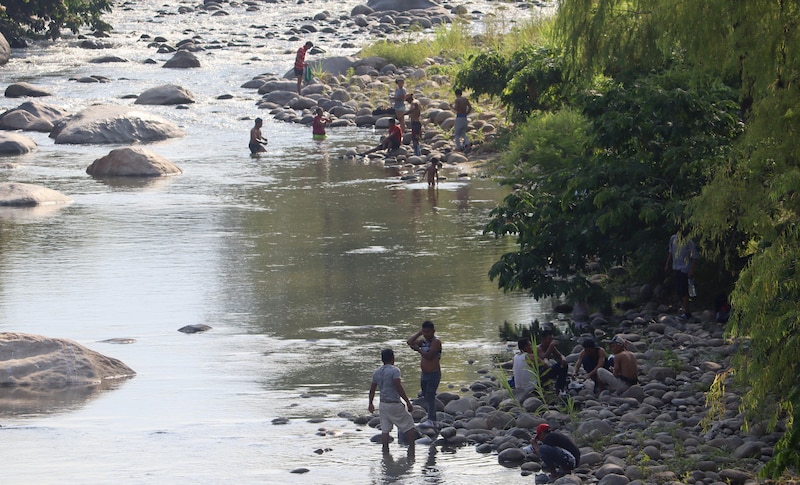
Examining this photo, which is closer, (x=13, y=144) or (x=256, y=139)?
(x=256, y=139)

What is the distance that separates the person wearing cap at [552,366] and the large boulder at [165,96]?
2951 centimetres

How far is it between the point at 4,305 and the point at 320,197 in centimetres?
974

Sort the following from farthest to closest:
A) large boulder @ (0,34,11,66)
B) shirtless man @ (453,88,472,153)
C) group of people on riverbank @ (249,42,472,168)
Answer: large boulder @ (0,34,11,66) → group of people on riverbank @ (249,42,472,168) → shirtless man @ (453,88,472,153)

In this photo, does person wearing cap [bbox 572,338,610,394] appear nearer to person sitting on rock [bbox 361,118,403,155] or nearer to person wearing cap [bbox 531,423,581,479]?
person wearing cap [bbox 531,423,581,479]

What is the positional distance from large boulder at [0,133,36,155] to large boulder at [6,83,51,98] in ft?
28.2

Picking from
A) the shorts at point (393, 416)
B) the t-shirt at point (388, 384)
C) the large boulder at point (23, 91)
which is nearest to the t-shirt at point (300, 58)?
the large boulder at point (23, 91)

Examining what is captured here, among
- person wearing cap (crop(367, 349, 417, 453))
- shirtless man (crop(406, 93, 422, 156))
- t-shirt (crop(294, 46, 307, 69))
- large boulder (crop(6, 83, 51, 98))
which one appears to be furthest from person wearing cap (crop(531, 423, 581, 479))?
large boulder (crop(6, 83, 51, 98))

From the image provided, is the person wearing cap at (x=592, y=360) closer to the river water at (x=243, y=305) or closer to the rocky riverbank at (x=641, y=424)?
the rocky riverbank at (x=641, y=424)

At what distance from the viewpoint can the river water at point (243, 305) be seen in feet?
41.9

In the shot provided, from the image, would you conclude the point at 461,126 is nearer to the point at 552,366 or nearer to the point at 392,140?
the point at 392,140

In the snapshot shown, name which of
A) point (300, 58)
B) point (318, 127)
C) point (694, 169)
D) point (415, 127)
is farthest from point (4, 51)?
point (694, 169)

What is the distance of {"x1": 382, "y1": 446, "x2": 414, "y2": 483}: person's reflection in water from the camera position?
12.1 metres

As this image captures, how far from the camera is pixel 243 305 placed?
18484 millimetres

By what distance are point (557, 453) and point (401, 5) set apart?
56.4 meters
